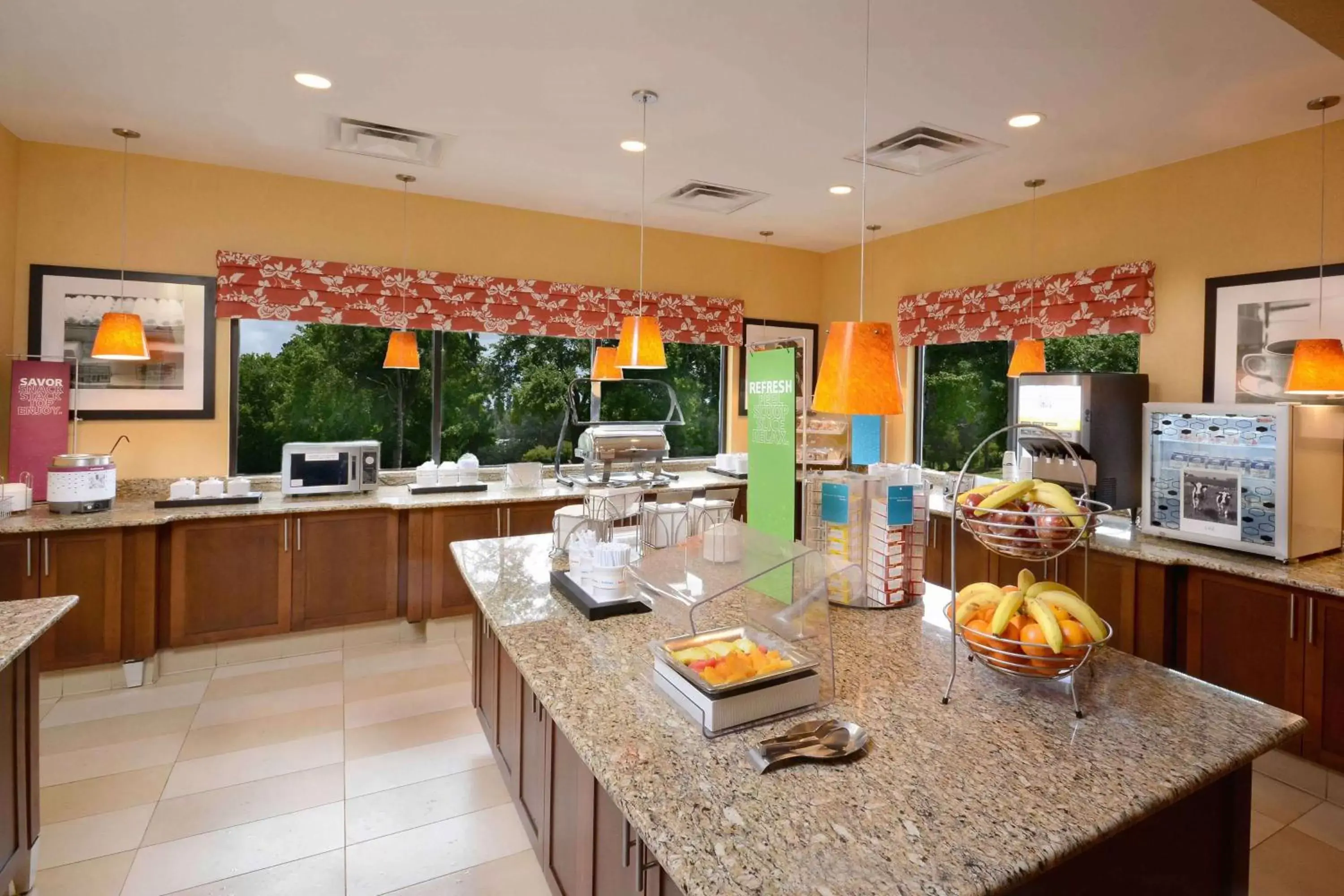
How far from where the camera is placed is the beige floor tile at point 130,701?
3.11 m

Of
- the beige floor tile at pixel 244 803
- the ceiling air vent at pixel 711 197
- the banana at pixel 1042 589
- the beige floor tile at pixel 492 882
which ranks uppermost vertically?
the ceiling air vent at pixel 711 197

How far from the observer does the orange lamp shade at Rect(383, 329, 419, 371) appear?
13.4 ft

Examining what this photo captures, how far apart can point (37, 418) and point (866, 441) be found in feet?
16.4

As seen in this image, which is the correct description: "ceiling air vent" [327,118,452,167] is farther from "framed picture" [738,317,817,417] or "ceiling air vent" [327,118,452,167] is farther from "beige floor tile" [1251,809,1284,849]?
"beige floor tile" [1251,809,1284,849]

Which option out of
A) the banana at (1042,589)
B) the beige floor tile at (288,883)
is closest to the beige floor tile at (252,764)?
the beige floor tile at (288,883)

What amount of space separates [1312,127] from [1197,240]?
0.61 metres

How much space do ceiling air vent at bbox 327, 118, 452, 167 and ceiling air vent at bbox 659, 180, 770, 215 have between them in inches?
57.4

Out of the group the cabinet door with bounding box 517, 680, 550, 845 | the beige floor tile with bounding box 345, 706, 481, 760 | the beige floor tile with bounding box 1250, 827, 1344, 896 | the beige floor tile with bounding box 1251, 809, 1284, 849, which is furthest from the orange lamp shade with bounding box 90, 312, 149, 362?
the beige floor tile with bounding box 1251, 809, 1284, 849

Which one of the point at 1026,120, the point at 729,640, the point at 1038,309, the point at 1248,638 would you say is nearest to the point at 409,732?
the point at 729,640

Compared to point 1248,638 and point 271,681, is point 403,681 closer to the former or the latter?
point 271,681

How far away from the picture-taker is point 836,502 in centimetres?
198

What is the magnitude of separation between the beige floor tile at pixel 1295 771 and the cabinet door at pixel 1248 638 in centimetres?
20

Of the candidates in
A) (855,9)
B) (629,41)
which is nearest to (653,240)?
(629,41)

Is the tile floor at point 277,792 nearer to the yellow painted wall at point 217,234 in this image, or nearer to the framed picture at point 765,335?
the yellow painted wall at point 217,234
